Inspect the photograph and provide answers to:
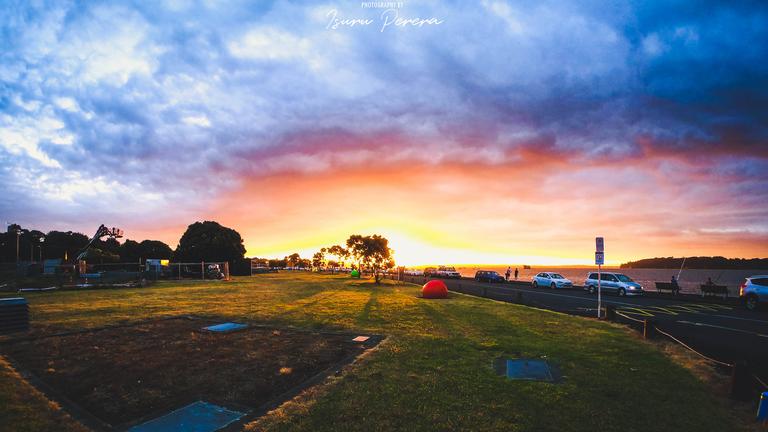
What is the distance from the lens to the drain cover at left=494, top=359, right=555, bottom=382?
7484mm

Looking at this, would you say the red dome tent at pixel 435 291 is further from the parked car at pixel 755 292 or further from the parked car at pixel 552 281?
the parked car at pixel 552 281

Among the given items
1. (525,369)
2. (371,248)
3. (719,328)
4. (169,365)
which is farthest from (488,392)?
(371,248)

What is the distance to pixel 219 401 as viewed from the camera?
629 cm

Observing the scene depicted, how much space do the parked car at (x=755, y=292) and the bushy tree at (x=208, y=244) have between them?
232 feet

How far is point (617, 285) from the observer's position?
31344 mm

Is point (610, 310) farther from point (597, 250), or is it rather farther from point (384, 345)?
point (384, 345)

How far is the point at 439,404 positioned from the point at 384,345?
4329 mm

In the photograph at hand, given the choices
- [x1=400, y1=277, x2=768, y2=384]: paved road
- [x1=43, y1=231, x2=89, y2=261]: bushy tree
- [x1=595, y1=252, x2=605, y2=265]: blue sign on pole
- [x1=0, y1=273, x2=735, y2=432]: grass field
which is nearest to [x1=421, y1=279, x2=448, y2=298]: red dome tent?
[x1=400, y1=277, x2=768, y2=384]: paved road

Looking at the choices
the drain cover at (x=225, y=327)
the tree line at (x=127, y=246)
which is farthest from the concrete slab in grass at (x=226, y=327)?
the tree line at (x=127, y=246)

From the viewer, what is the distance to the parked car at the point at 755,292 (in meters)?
20.8

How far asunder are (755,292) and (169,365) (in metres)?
30.0

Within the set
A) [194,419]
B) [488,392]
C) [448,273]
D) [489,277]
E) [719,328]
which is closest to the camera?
[194,419]

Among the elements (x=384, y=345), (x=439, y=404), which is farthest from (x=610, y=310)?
(x=439, y=404)

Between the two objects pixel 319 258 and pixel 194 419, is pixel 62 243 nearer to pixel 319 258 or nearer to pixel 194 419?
pixel 319 258
